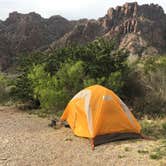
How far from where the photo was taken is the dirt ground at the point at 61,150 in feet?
25.2

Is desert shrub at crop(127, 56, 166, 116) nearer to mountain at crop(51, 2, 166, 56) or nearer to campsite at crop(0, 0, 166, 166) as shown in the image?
campsite at crop(0, 0, 166, 166)

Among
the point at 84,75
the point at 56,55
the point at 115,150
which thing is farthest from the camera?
the point at 56,55

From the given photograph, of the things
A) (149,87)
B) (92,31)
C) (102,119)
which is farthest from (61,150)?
(92,31)

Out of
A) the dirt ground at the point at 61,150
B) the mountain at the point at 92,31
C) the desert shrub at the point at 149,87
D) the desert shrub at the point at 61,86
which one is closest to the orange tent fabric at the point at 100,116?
the dirt ground at the point at 61,150

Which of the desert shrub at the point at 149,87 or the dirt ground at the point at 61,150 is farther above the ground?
the desert shrub at the point at 149,87

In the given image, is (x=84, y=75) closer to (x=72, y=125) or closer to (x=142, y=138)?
(x=72, y=125)

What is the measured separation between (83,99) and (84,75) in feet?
14.6

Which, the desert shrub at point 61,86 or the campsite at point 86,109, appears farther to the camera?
the desert shrub at point 61,86

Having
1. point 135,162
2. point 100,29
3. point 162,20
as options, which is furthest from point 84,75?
point 162,20

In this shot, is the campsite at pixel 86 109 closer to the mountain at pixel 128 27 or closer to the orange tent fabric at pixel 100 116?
the orange tent fabric at pixel 100 116

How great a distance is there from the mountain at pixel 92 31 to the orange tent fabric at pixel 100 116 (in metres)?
43.5

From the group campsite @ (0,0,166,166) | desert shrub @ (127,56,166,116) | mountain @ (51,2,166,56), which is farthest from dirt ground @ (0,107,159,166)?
mountain @ (51,2,166,56)

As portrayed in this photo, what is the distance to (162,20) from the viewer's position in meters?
73.8

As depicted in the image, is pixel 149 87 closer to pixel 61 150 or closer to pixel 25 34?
pixel 61 150
